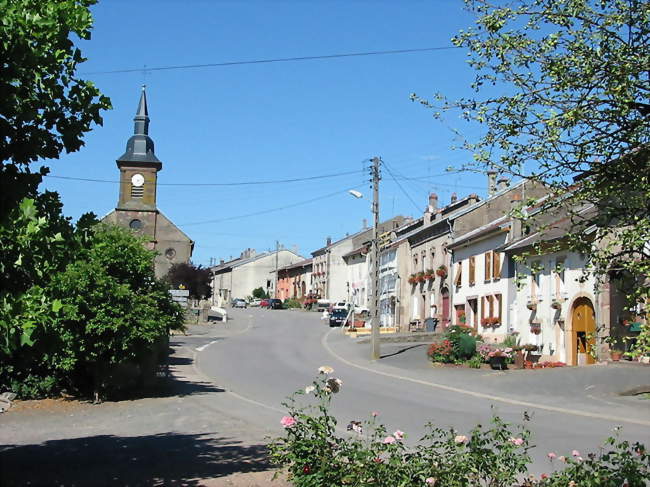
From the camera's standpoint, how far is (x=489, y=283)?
40.5 metres

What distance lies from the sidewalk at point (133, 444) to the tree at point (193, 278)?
5131cm

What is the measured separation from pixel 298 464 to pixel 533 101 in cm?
358

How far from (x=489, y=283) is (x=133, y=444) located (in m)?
31.4

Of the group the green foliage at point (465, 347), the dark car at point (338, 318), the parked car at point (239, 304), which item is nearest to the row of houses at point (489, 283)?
the green foliage at point (465, 347)

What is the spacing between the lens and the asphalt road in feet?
46.8

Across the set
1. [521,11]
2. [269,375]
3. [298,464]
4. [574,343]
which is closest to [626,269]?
[521,11]

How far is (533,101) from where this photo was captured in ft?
20.2

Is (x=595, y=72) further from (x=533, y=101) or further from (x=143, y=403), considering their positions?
(x=143, y=403)

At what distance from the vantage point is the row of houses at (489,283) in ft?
86.4

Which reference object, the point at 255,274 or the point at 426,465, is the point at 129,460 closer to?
the point at 426,465

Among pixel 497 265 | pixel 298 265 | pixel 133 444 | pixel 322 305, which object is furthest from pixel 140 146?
pixel 133 444

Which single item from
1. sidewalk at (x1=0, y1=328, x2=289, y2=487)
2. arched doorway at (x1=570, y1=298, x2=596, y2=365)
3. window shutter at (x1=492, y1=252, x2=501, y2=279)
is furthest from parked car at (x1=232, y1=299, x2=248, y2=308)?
sidewalk at (x1=0, y1=328, x2=289, y2=487)

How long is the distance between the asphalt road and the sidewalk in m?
1.15

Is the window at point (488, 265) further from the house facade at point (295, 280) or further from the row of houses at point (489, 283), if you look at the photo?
the house facade at point (295, 280)
